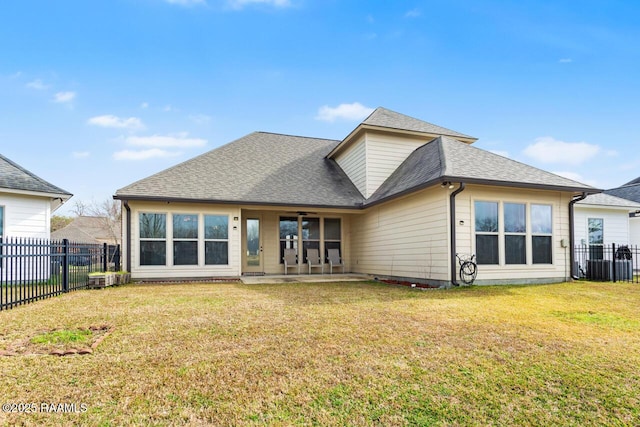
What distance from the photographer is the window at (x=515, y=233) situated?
8634 millimetres

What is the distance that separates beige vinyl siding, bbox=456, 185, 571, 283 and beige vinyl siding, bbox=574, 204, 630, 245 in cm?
575

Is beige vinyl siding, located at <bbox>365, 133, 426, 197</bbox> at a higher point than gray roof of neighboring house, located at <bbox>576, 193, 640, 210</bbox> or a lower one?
higher

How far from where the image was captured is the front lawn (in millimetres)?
2193

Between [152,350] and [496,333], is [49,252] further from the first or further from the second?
[496,333]

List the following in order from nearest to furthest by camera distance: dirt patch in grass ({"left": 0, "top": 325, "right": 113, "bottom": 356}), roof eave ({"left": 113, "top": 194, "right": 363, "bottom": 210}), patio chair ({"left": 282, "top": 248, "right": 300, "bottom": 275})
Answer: dirt patch in grass ({"left": 0, "top": 325, "right": 113, "bottom": 356})
roof eave ({"left": 113, "top": 194, "right": 363, "bottom": 210})
patio chair ({"left": 282, "top": 248, "right": 300, "bottom": 275})

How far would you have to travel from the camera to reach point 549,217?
909cm

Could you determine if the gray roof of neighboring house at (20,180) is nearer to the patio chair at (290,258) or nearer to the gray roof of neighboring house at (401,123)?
the patio chair at (290,258)

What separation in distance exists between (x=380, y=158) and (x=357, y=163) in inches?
40.1

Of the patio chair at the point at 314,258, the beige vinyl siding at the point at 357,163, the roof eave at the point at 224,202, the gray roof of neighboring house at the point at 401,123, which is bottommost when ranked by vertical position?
the patio chair at the point at 314,258

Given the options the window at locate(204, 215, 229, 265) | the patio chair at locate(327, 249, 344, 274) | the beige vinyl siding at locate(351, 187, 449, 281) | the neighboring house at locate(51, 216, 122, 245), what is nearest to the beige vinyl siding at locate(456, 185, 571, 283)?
the beige vinyl siding at locate(351, 187, 449, 281)

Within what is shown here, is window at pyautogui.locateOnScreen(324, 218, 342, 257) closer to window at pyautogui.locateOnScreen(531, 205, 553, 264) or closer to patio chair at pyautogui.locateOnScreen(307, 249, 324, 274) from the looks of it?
patio chair at pyautogui.locateOnScreen(307, 249, 324, 274)

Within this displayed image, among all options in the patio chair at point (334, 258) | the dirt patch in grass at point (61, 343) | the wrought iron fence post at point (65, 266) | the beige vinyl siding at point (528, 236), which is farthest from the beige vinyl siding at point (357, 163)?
the dirt patch in grass at point (61, 343)

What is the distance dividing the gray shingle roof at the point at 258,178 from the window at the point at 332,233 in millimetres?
1428

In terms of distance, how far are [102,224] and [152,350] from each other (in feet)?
118
